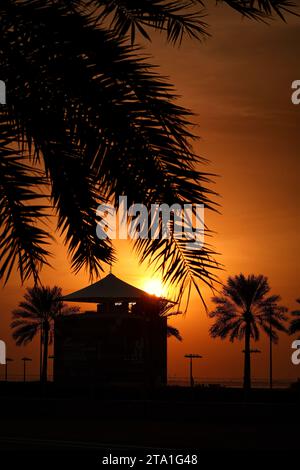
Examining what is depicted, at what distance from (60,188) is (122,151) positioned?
530 millimetres

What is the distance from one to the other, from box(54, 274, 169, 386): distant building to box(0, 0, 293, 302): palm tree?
160 ft

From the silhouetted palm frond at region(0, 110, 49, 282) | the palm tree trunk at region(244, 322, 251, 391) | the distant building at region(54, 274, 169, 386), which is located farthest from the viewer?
the palm tree trunk at region(244, 322, 251, 391)

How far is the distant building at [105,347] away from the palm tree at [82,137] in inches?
1925

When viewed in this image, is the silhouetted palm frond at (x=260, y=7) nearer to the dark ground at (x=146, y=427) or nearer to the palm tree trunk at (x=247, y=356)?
the dark ground at (x=146, y=427)

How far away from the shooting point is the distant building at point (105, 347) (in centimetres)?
5750

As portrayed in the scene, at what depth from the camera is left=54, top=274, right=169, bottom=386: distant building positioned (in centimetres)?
5750

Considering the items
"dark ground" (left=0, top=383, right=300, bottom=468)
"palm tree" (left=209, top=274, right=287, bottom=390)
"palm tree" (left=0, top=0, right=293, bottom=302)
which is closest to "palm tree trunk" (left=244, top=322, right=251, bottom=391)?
"palm tree" (left=209, top=274, right=287, bottom=390)

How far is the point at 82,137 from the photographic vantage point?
236 inches

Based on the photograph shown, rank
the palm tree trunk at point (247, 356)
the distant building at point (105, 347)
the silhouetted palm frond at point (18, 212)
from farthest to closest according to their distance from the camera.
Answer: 1. the palm tree trunk at point (247, 356)
2. the distant building at point (105, 347)
3. the silhouetted palm frond at point (18, 212)

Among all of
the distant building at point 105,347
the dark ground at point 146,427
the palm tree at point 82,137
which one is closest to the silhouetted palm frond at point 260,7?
Answer: the palm tree at point 82,137

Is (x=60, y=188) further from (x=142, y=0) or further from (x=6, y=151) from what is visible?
(x=142, y=0)

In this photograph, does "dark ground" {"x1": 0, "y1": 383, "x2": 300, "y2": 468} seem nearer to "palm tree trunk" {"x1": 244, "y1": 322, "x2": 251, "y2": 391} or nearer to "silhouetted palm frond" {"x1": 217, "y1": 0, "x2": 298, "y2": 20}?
"silhouetted palm frond" {"x1": 217, "y1": 0, "x2": 298, "y2": 20}

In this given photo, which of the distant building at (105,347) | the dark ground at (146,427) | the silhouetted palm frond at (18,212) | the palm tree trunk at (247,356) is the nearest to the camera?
the silhouetted palm frond at (18,212)
